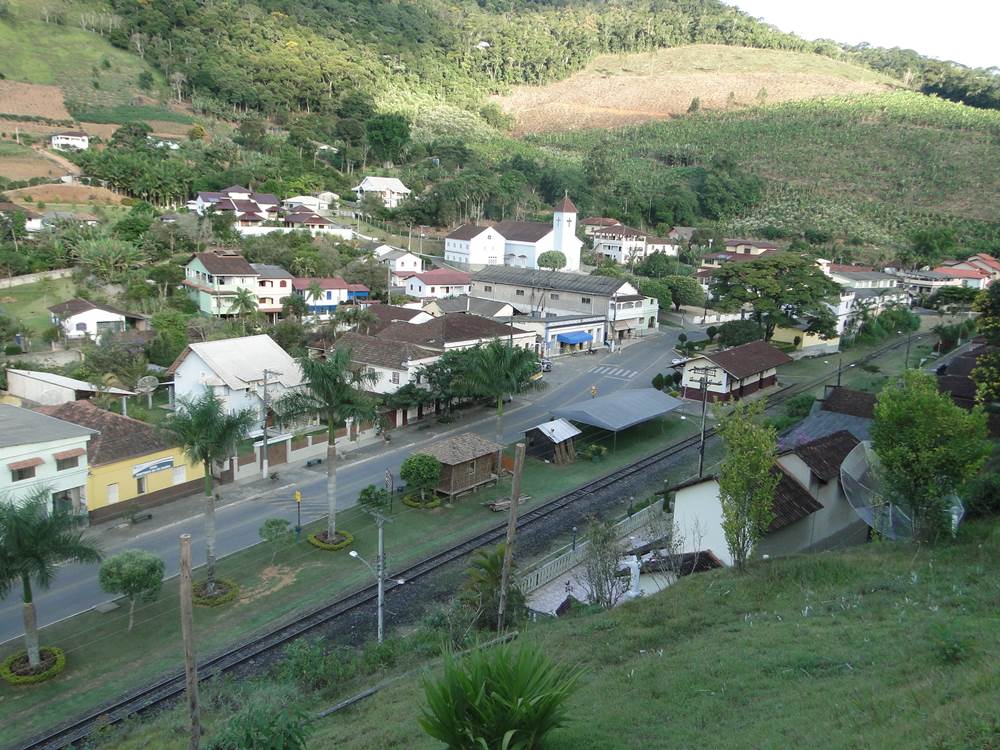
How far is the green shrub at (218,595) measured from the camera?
1839 cm

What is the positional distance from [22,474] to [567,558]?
16.0 meters

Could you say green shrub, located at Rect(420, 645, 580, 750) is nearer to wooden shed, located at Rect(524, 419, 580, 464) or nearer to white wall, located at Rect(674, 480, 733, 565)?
white wall, located at Rect(674, 480, 733, 565)

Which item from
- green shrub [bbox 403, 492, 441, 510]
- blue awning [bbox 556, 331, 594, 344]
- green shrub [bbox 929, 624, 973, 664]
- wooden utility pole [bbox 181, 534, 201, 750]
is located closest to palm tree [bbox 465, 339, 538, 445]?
green shrub [bbox 403, 492, 441, 510]

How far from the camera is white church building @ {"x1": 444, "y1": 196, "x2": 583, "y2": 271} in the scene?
6556cm

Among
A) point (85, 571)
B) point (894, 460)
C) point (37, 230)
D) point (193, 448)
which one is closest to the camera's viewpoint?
point (894, 460)

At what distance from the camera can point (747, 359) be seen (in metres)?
39.0

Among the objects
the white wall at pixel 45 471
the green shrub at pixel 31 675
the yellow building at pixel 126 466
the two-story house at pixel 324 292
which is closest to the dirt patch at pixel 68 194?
the two-story house at pixel 324 292

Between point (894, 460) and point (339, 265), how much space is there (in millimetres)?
47341

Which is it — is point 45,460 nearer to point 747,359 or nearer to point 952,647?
point 952,647

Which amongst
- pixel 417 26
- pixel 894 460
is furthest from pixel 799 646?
pixel 417 26

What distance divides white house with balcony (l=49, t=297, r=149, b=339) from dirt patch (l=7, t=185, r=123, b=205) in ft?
89.9

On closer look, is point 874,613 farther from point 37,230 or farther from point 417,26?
point 417,26

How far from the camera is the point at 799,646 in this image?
10.1 metres

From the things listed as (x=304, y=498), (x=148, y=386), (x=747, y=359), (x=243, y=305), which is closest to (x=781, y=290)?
(x=747, y=359)
